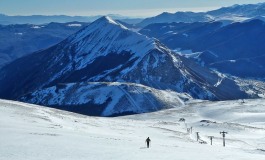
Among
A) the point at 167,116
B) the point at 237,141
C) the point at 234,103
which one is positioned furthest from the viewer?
the point at 234,103

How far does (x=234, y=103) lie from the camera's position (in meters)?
192

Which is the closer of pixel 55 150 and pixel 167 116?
pixel 55 150

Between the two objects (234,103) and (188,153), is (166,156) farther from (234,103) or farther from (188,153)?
(234,103)

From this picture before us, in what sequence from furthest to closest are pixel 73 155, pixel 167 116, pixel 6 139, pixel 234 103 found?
1. pixel 234 103
2. pixel 167 116
3. pixel 6 139
4. pixel 73 155

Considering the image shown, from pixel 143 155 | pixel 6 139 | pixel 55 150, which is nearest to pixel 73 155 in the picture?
pixel 55 150

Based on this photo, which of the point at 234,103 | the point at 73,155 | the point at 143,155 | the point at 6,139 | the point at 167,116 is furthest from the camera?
the point at 234,103

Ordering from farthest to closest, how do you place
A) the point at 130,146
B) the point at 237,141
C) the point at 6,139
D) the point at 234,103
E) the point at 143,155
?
the point at 234,103 < the point at 237,141 < the point at 130,146 < the point at 6,139 < the point at 143,155

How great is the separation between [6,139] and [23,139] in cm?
215

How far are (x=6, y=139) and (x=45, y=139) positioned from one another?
5.16 m

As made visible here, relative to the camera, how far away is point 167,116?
164 meters

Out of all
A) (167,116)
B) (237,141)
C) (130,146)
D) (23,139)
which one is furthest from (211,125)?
(23,139)

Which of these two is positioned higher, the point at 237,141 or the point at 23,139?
the point at 23,139

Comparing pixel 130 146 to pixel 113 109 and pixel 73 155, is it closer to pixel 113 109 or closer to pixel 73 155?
pixel 73 155

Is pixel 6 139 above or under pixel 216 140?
above
